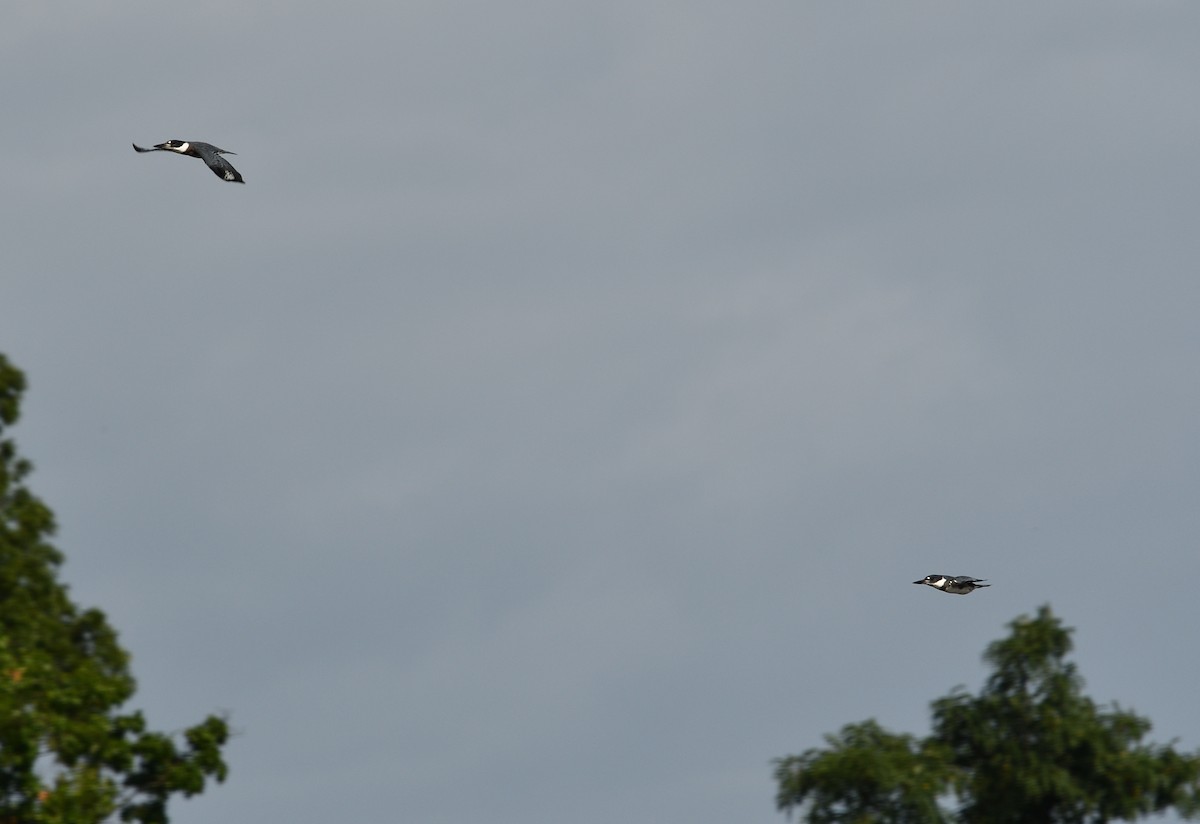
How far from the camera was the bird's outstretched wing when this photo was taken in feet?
103

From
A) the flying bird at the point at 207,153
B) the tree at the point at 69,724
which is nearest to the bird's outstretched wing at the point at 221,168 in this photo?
the flying bird at the point at 207,153

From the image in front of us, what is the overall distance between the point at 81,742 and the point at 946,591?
13644mm

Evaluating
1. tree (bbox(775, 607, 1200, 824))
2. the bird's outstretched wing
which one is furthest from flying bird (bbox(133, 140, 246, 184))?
tree (bbox(775, 607, 1200, 824))

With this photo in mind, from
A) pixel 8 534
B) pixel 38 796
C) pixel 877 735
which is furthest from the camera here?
pixel 8 534

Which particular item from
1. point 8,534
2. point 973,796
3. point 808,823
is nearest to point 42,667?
point 8,534

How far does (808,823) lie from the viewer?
31219 mm

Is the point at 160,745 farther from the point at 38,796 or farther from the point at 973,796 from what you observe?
the point at 973,796

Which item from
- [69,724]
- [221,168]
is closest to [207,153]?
[221,168]

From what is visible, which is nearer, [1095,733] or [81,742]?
[81,742]

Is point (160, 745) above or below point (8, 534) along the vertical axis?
below

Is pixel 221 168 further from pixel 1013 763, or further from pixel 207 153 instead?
pixel 1013 763

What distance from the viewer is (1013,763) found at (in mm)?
32094

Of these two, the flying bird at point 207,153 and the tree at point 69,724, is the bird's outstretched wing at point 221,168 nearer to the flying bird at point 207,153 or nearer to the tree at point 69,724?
the flying bird at point 207,153

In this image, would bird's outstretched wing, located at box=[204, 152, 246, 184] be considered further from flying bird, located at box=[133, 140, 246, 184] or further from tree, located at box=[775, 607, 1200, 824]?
tree, located at box=[775, 607, 1200, 824]
